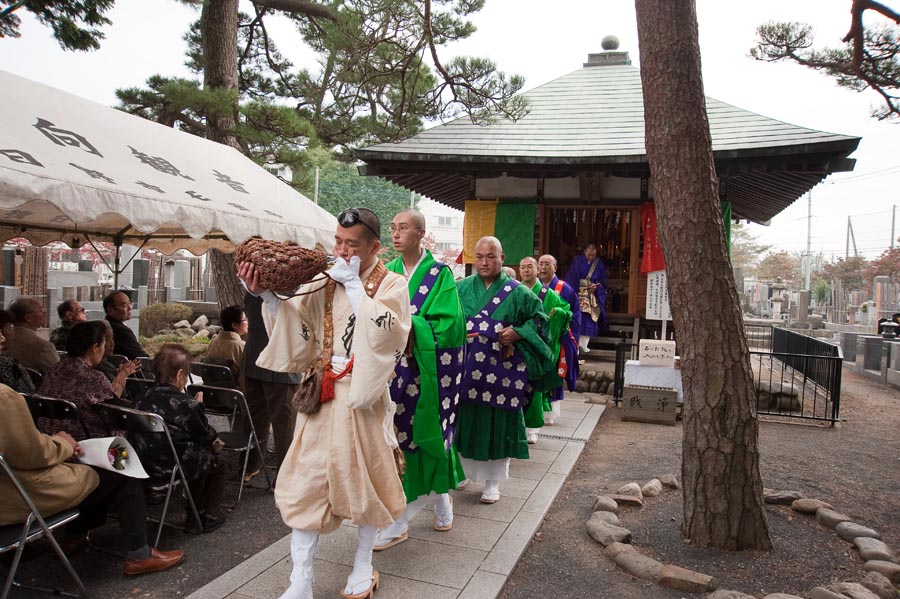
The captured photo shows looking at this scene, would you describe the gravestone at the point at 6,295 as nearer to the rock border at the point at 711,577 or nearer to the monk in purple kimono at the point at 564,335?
the monk in purple kimono at the point at 564,335

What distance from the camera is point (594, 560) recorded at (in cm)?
361

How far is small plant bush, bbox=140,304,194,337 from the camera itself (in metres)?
16.6

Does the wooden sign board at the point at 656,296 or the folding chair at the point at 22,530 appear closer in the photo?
the folding chair at the point at 22,530

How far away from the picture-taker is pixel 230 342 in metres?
5.14

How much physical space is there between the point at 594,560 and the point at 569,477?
69.3 inches

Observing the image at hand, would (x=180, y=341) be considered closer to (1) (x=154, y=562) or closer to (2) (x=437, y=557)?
(1) (x=154, y=562)

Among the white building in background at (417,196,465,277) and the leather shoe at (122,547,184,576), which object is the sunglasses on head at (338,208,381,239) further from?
the white building in background at (417,196,465,277)

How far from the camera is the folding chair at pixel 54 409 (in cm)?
314

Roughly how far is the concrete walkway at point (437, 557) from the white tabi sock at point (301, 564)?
37cm

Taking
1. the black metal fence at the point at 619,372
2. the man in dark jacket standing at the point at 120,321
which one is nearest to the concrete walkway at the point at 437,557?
the man in dark jacket standing at the point at 120,321

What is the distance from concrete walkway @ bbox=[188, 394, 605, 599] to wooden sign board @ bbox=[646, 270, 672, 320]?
18.7 ft

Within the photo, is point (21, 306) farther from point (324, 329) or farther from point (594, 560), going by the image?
point (594, 560)

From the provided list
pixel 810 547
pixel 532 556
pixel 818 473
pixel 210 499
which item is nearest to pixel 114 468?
pixel 210 499

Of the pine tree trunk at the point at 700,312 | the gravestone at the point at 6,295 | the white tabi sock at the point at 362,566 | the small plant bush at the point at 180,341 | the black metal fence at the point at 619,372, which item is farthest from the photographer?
the small plant bush at the point at 180,341
